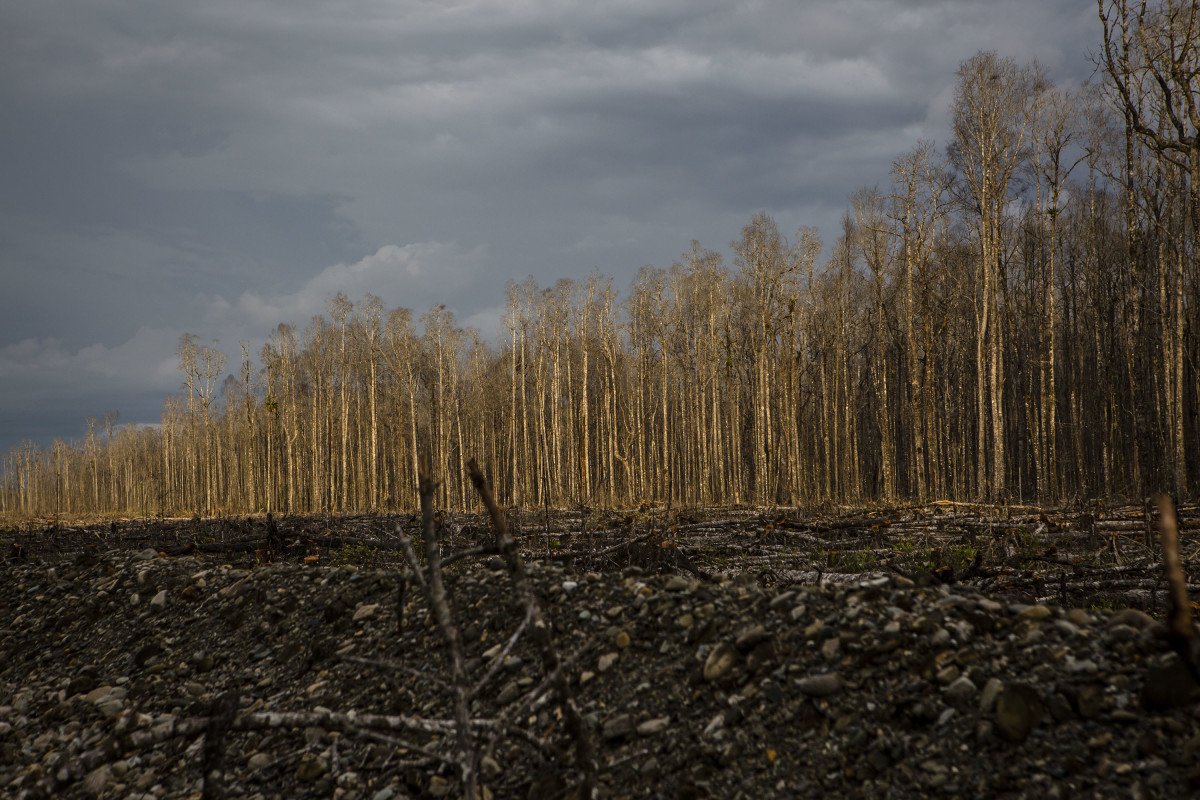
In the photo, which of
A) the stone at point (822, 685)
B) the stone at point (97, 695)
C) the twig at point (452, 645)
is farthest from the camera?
the stone at point (97, 695)

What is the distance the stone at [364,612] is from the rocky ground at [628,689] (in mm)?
23

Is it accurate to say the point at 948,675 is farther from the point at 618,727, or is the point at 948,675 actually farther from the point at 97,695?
the point at 97,695

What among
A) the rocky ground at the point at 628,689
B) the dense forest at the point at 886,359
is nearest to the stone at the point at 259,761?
the rocky ground at the point at 628,689

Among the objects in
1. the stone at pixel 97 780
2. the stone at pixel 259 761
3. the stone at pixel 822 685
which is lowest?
the stone at pixel 97 780

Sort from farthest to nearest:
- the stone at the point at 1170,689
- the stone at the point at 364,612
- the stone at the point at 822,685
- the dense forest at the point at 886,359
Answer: the dense forest at the point at 886,359, the stone at the point at 364,612, the stone at the point at 822,685, the stone at the point at 1170,689

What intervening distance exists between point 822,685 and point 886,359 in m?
24.0

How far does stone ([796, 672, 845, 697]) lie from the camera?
3156 millimetres

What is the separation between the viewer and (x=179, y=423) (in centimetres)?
5156

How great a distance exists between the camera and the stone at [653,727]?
10.9 feet

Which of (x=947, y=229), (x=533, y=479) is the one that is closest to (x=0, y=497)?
(x=533, y=479)

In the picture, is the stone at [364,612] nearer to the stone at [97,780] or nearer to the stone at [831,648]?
the stone at [97,780]

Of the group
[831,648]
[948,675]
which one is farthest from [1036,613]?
[831,648]

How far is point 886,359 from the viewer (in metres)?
25.2

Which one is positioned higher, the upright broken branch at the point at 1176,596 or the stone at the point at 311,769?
the upright broken branch at the point at 1176,596
